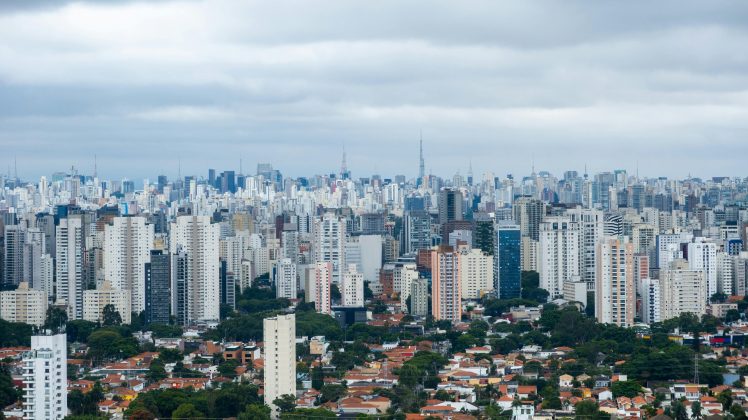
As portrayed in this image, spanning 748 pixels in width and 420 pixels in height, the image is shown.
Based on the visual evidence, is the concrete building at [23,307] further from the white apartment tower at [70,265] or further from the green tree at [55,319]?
the white apartment tower at [70,265]

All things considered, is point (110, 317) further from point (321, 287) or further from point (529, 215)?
point (529, 215)

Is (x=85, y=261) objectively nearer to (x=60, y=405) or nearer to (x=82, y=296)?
(x=82, y=296)

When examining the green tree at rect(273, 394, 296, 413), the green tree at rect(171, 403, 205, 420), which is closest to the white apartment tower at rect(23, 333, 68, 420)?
the green tree at rect(171, 403, 205, 420)

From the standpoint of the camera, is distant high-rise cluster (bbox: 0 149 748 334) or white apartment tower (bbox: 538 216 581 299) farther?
white apartment tower (bbox: 538 216 581 299)

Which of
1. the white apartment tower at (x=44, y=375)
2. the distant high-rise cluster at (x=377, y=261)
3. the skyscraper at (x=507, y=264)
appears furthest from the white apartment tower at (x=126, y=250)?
the white apartment tower at (x=44, y=375)

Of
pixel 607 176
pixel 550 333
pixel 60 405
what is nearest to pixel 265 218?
pixel 607 176

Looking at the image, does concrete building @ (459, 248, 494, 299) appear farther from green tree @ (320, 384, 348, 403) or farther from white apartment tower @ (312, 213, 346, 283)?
green tree @ (320, 384, 348, 403)

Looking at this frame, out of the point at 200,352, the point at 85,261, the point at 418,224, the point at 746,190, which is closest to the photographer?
the point at 200,352

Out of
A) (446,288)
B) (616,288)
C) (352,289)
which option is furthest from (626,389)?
(352,289)
